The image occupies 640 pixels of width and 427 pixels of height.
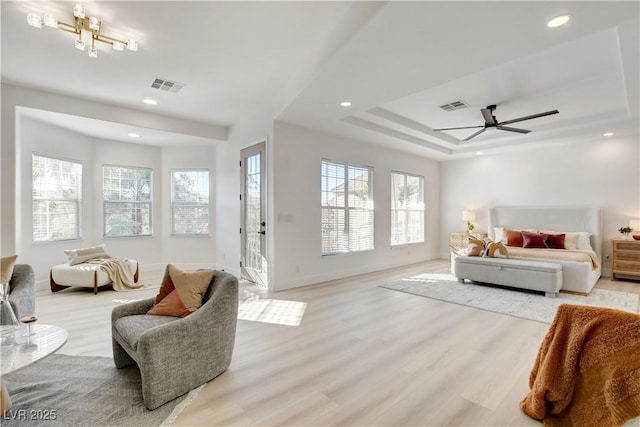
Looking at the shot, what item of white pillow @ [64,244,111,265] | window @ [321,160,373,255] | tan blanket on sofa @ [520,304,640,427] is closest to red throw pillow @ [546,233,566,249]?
window @ [321,160,373,255]

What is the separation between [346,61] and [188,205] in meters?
5.14

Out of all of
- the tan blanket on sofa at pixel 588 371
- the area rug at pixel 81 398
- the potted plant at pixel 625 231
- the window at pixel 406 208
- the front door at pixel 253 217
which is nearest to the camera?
the tan blanket on sofa at pixel 588 371

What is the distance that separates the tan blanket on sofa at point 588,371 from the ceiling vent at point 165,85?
15.2ft

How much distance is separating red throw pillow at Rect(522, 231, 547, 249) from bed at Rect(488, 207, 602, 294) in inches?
10.6

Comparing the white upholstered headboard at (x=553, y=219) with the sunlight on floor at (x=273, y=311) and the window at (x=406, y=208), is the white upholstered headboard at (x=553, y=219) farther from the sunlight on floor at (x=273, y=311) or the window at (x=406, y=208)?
the sunlight on floor at (x=273, y=311)

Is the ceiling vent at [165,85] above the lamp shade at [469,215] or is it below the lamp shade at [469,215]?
above

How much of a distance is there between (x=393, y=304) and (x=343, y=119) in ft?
9.43

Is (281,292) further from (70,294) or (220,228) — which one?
(70,294)

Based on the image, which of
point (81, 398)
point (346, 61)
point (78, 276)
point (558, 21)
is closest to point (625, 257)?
point (558, 21)

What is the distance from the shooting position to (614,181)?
19.5 ft

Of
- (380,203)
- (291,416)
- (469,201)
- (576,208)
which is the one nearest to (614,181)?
(576,208)

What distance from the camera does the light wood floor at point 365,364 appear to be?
6.26ft

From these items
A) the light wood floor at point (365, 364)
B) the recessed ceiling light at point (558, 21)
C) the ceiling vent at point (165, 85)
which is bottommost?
the light wood floor at point (365, 364)

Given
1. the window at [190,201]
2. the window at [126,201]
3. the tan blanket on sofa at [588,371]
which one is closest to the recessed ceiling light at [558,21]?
the tan blanket on sofa at [588,371]
